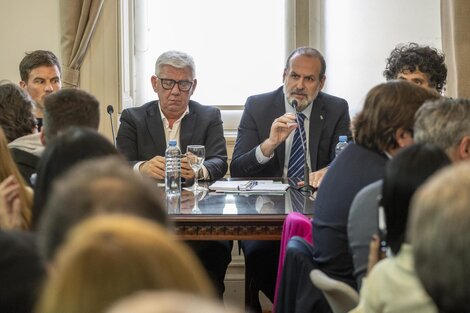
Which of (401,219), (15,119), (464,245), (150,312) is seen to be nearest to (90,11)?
(15,119)

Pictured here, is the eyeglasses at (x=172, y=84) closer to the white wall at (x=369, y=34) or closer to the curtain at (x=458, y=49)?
the white wall at (x=369, y=34)

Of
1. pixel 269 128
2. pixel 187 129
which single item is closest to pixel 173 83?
pixel 187 129

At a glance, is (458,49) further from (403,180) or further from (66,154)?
(66,154)

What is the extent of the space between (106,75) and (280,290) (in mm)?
2544

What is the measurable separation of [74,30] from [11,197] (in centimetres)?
276

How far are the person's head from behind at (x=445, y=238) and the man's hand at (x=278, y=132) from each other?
95.9 inches

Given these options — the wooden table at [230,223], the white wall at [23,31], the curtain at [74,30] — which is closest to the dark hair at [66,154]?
the wooden table at [230,223]

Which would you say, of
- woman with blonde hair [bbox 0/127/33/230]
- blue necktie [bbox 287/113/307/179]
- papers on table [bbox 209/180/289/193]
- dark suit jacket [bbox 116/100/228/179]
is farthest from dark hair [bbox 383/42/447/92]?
woman with blonde hair [bbox 0/127/33/230]

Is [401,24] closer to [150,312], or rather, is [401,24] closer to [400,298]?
[400,298]

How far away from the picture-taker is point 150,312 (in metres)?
0.69

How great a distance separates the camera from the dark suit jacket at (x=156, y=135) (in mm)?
3945

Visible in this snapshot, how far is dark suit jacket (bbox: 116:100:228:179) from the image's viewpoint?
3945mm

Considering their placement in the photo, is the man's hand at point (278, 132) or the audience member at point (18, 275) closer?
the audience member at point (18, 275)

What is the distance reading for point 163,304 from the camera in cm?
70
